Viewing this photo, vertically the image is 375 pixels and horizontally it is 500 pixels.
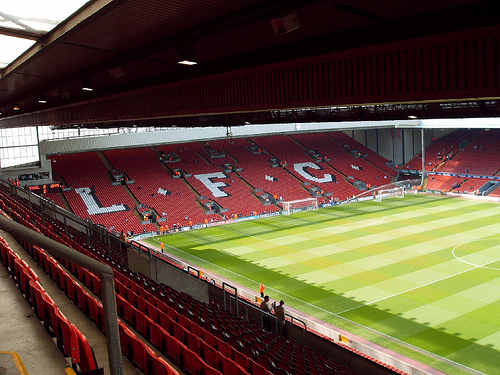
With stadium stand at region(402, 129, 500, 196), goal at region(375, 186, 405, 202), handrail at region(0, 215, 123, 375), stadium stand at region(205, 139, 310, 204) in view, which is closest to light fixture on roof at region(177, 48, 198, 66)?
handrail at region(0, 215, 123, 375)

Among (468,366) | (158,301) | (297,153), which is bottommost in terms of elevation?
(468,366)

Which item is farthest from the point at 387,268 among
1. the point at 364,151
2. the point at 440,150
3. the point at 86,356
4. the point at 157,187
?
the point at 440,150

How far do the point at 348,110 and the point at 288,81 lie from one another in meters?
9.51

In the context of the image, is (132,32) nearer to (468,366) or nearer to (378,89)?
(378,89)

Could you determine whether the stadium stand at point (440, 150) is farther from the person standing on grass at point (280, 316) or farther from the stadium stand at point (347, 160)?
the person standing on grass at point (280, 316)

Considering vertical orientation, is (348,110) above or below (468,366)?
above

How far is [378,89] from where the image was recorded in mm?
7973

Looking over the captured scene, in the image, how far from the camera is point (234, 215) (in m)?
42.0

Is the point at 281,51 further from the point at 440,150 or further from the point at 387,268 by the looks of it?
the point at 440,150

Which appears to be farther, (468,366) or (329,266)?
(329,266)

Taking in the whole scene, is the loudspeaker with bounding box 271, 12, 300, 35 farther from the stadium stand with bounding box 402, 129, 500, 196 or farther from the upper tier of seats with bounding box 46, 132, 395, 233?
the stadium stand with bounding box 402, 129, 500, 196

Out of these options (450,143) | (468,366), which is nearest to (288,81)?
(468,366)

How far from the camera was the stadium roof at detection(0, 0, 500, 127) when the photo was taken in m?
6.30

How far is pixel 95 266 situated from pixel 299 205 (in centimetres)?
4272
